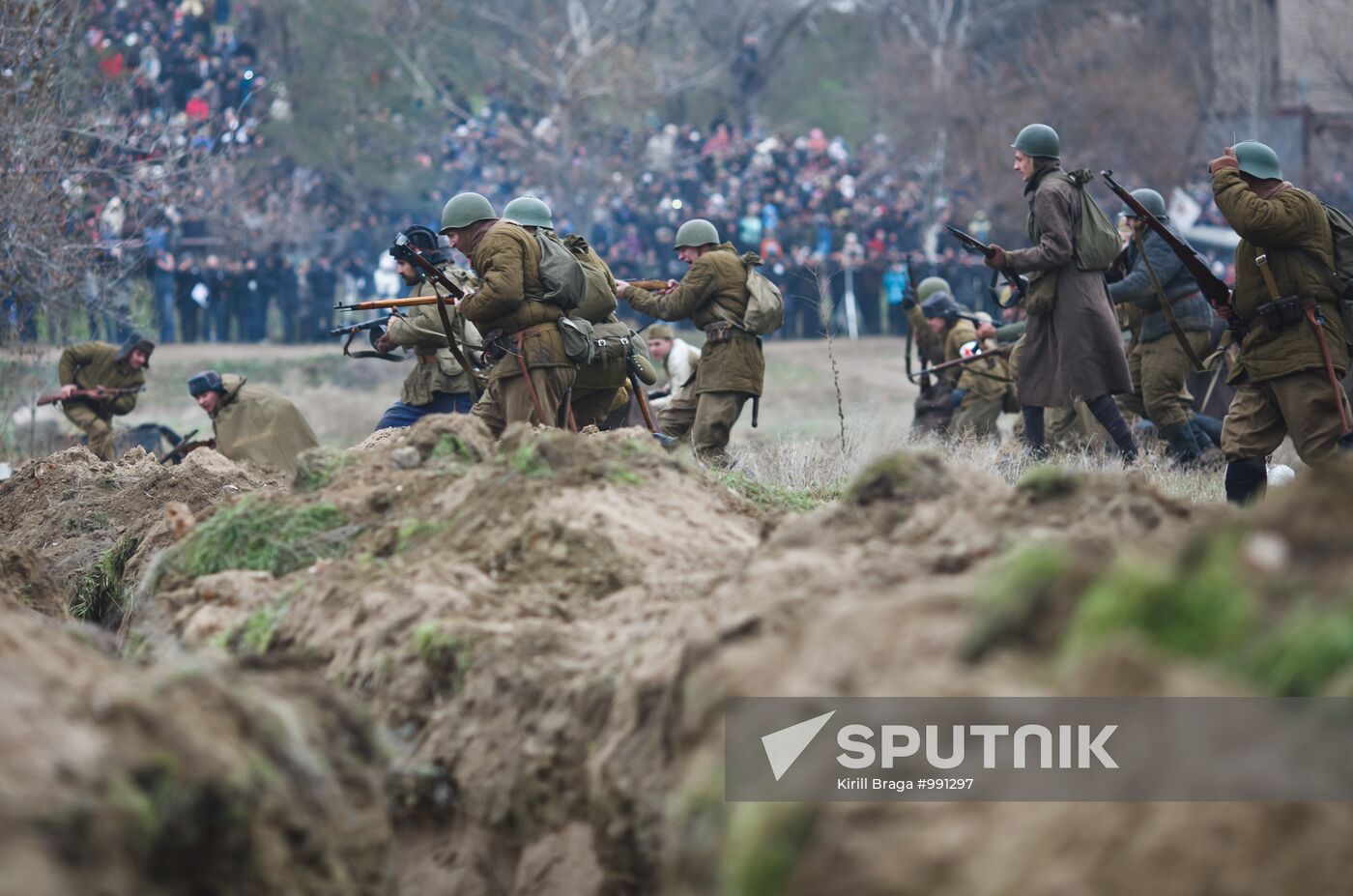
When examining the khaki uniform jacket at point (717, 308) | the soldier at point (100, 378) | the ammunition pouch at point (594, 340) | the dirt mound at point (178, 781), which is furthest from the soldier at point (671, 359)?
the dirt mound at point (178, 781)

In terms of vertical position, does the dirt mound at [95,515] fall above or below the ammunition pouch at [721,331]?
below

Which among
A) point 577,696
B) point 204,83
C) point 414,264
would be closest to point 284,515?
→ point 577,696

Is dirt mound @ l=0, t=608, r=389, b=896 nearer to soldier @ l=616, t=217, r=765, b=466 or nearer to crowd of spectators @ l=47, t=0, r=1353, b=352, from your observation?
soldier @ l=616, t=217, r=765, b=466

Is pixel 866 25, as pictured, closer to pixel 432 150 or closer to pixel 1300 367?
pixel 432 150

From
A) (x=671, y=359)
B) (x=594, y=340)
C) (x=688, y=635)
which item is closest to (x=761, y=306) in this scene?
(x=594, y=340)

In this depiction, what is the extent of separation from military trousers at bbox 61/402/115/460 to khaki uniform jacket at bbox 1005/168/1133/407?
9.23m

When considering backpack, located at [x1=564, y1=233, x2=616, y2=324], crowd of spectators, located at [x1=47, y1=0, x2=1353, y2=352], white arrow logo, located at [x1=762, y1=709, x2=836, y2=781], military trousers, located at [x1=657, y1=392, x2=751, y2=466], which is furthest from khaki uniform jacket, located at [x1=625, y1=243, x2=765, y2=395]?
crowd of spectators, located at [x1=47, y1=0, x2=1353, y2=352]

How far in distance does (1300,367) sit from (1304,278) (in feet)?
1.47

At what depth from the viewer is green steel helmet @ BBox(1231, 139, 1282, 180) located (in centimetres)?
903

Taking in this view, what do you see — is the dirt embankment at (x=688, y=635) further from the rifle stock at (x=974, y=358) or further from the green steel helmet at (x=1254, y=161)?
the rifle stock at (x=974, y=358)

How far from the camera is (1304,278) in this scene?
898cm

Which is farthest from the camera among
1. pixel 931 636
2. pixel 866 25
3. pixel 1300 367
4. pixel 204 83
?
pixel 866 25

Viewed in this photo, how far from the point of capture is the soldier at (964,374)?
16062mm

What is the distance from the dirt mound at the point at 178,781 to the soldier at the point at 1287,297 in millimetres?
5877
